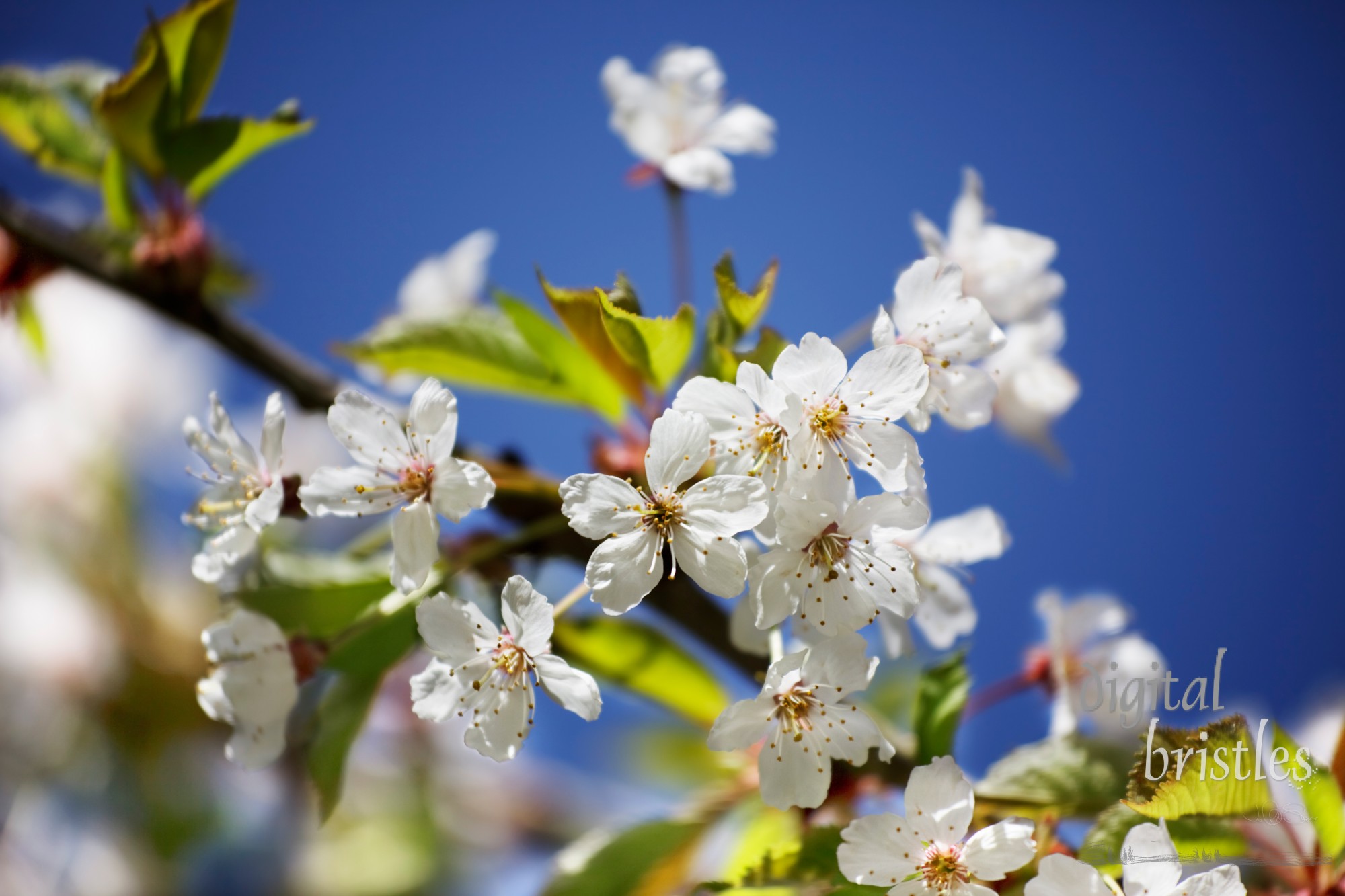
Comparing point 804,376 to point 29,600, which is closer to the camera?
point 804,376

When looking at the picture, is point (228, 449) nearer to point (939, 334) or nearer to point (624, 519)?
point (624, 519)

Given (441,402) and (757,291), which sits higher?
(757,291)

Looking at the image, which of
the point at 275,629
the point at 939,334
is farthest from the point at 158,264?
the point at 939,334

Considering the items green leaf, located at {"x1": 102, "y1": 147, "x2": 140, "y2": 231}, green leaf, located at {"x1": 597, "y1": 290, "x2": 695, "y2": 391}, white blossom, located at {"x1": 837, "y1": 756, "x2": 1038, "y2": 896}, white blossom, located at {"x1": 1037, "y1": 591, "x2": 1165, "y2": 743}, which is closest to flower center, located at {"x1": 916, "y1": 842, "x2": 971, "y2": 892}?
white blossom, located at {"x1": 837, "y1": 756, "x2": 1038, "y2": 896}

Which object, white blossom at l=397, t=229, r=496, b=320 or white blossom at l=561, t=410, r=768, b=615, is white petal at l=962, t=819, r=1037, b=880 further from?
white blossom at l=397, t=229, r=496, b=320

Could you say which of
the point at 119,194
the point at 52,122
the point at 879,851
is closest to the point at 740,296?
the point at 879,851

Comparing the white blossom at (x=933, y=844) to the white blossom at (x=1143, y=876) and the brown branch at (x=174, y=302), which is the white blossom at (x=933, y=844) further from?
A: the brown branch at (x=174, y=302)
